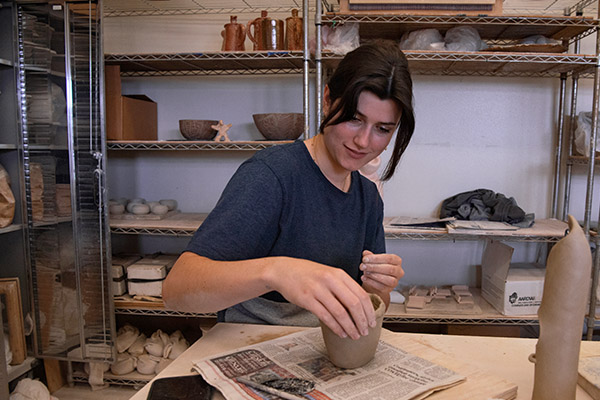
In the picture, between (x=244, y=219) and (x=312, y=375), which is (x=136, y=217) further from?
(x=312, y=375)

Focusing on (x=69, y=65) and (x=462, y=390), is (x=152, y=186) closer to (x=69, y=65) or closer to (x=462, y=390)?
(x=69, y=65)

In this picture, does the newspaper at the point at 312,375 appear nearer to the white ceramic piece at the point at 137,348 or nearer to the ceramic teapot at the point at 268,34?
the ceramic teapot at the point at 268,34

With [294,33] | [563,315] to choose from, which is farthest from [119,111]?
[563,315]

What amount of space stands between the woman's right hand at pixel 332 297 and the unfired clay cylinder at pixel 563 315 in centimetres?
26

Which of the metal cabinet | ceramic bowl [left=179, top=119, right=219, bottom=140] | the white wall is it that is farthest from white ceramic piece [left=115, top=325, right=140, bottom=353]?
ceramic bowl [left=179, top=119, right=219, bottom=140]

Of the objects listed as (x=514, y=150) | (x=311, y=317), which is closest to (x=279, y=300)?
(x=311, y=317)

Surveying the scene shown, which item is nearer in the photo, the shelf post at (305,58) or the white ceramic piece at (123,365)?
the shelf post at (305,58)

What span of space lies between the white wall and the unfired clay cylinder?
201 cm

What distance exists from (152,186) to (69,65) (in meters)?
0.87

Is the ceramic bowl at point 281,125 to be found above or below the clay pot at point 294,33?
below

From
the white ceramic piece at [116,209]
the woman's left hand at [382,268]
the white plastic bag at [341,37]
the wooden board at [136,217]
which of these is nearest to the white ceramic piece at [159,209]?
the wooden board at [136,217]

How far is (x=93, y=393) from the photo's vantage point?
2.43m

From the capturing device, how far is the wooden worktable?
0.85 metres

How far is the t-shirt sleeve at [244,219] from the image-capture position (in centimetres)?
89
